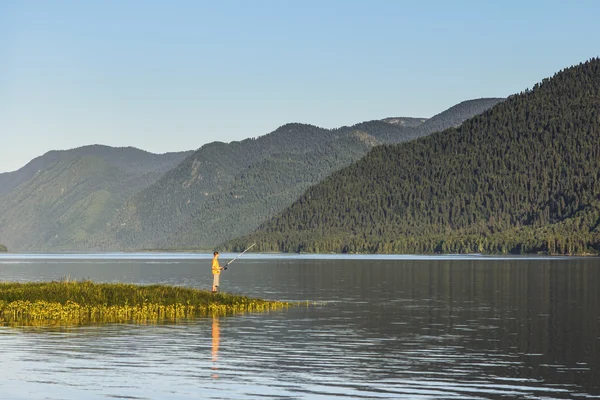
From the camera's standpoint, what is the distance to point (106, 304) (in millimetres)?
69875

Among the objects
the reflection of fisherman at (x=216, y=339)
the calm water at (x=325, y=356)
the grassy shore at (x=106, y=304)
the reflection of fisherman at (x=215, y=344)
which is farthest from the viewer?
the grassy shore at (x=106, y=304)

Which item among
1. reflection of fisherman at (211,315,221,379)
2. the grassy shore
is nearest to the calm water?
reflection of fisherman at (211,315,221,379)

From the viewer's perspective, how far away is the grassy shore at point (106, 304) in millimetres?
66812

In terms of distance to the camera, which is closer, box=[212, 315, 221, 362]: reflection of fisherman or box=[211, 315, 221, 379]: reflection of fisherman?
box=[211, 315, 221, 379]: reflection of fisherman

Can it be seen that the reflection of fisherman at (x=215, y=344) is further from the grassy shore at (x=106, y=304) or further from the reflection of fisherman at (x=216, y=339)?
the grassy shore at (x=106, y=304)

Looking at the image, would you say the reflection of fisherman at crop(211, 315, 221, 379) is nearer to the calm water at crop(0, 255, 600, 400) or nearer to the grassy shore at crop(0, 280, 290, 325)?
the calm water at crop(0, 255, 600, 400)

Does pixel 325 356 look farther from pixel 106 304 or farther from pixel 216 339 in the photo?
pixel 106 304

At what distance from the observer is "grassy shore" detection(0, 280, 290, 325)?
219 ft

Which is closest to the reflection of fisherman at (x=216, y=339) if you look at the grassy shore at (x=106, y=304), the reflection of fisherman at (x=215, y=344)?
the reflection of fisherman at (x=215, y=344)

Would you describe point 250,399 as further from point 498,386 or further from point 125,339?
point 125,339

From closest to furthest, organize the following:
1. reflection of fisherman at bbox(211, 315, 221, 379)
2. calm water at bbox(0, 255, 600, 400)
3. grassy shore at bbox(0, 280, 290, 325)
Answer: calm water at bbox(0, 255, 600, 400) → reflection of fisherman at bbox(211, 315, 221, 379) → grassy shore at bbox(0, 280, 290, 325)

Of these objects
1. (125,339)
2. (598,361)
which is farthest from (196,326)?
(598,361)

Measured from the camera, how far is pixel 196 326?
61750mm

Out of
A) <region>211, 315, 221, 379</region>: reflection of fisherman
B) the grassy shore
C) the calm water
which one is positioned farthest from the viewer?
the grassy shore
